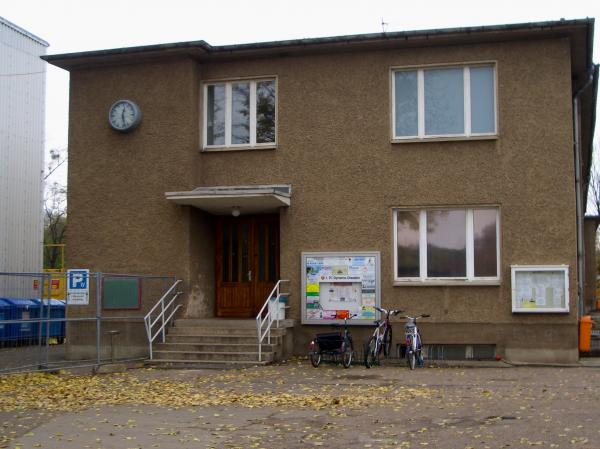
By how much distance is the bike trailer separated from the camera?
15.5 metres

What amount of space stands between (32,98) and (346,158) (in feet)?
45.5

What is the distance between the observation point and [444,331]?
54.7ft

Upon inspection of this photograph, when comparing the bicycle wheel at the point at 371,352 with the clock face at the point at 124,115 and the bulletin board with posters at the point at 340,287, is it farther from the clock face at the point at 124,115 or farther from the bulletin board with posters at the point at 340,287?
the clock face at the point at 124,115

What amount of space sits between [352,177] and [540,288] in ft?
14.7

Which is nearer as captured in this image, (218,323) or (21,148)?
(218,323)

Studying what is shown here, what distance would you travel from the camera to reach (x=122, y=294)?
17.8 m

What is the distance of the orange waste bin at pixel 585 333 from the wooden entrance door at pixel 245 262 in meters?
6.64

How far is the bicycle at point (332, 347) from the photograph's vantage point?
15.5 m

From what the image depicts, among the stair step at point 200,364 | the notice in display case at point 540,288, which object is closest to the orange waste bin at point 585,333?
the notice in display case at point 540,288

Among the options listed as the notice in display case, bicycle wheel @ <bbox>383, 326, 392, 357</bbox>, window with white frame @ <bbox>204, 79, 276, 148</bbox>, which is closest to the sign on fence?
window with white frame @ <bbox>204, 79, 276, 148</bbox>

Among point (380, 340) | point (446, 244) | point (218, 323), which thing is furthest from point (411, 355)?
point (218, 323)

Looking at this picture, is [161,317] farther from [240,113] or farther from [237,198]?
[240,113]

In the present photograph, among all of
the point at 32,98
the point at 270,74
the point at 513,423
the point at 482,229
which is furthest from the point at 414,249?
the point at 32,98

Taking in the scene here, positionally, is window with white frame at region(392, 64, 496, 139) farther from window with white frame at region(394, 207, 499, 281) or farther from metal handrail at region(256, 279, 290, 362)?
metal handrail at region(256, 279, 290, 362)
